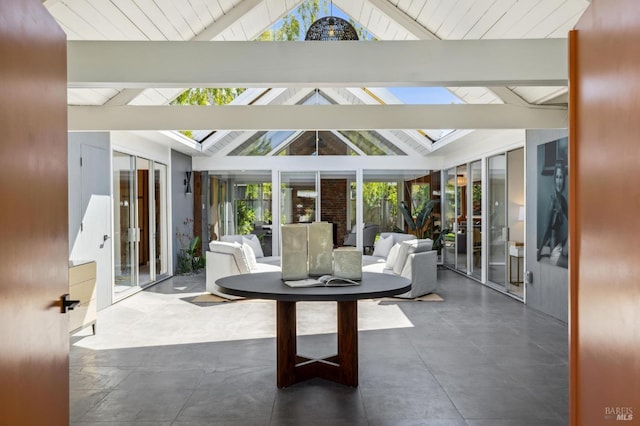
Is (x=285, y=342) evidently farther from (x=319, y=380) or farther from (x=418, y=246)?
(x=418, y=246)

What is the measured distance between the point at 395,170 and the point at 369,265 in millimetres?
3895

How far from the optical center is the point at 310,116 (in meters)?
5.88

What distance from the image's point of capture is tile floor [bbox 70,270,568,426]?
3.16 m

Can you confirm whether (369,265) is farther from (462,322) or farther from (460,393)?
(460,393)

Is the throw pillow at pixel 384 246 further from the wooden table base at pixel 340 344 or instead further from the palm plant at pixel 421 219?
the wooden table base at pixel 340 344

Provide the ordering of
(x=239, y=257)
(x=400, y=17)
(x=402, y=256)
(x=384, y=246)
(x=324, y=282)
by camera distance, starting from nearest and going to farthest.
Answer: (x=324, y=282)
(x=400, y=17)
(x=239, y=257)
(x=402, y=256)
(x=384, y=246)

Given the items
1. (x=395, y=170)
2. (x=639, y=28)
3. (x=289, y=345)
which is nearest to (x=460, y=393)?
(x=289, y=345)

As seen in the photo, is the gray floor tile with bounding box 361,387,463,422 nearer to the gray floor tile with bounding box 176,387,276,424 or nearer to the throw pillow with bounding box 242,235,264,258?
the gray floor tile with bounding box 176,387,276,424

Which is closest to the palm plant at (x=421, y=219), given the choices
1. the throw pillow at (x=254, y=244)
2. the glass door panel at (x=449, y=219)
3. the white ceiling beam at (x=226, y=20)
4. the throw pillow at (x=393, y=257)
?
the glass door panel at (x=449, y=219)

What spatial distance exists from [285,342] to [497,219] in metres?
5.49

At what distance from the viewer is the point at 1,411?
4.71ft

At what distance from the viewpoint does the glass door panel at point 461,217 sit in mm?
9758

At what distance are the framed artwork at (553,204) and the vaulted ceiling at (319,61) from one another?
0.48 meters

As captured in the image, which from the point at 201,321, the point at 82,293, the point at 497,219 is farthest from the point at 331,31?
the point at 497,219
